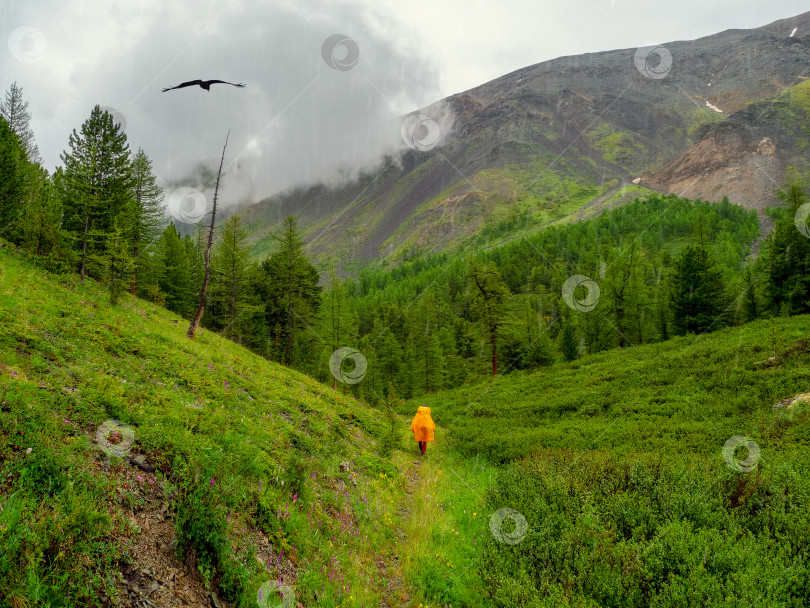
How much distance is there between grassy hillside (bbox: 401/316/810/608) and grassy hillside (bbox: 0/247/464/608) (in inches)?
97.8

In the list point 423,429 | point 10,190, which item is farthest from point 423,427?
point 10,190

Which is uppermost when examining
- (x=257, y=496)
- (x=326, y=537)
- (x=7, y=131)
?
(x=7, y=131)

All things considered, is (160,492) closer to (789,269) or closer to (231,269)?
(231,269)

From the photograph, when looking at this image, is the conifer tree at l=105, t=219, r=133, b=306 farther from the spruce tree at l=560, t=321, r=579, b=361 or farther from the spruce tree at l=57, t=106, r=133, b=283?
the spruce tree at l=560, t=321, r=579, b=361

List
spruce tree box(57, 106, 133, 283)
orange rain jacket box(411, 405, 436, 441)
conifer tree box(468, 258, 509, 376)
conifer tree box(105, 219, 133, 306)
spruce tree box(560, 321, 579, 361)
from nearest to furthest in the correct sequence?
1. orange rain jacket box(411, 405, 436, 441)
2. conifer tree box(105, 219, 133, 306)
3. spruce tree box(57, 106, 133, 283)
4. conifer tree box(468, 258, 509, 376)
5. spruce tree box(560, 321, 579, 361)

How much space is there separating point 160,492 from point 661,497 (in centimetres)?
915

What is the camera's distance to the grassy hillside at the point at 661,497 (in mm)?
5848

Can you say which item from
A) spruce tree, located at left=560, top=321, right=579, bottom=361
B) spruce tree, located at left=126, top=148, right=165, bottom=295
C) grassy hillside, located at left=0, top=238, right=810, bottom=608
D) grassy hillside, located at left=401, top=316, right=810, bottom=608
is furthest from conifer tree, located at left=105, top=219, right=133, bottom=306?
spruce tree, located at left=560, top=321, right=579, bottom=361

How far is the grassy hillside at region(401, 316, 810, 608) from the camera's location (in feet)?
19.2

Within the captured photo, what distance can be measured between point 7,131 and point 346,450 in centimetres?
3733

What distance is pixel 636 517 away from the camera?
773 centimetres

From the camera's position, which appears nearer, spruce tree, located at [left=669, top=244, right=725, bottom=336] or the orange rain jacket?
the orange rain jacket

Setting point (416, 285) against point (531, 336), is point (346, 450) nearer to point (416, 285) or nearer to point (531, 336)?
point (531, 336)

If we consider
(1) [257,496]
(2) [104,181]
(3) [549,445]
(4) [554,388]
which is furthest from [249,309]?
(1) [257,496]
